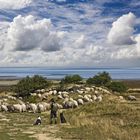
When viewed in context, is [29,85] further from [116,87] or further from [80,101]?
[116,87]

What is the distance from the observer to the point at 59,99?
5278cm

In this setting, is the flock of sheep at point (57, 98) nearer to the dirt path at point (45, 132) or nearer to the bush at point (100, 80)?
the bush at point (100, 80)

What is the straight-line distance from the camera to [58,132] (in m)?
27.7

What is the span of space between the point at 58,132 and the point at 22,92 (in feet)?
114

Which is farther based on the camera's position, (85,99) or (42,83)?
(42,83)

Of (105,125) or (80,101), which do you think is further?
(80,101)

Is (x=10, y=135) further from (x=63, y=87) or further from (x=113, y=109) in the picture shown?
(x=63, y=87)

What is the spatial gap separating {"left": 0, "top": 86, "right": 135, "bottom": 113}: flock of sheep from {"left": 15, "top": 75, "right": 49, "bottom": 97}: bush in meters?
1.79

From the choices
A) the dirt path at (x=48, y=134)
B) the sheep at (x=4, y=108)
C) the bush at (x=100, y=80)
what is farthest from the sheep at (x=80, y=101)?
the bush at (x=100, y=80)

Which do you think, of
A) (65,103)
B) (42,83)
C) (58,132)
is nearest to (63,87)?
(42,83)

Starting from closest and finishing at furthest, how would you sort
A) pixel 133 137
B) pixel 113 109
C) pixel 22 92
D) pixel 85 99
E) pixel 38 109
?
pixel 133 137, pixel 113 109, pixel 38 109, pixel 85 99, pixel 22 92

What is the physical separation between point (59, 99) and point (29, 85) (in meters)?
11.5

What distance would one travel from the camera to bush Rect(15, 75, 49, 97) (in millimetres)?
61906

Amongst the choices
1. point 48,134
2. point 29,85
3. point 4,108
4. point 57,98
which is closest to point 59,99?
point 57,98
